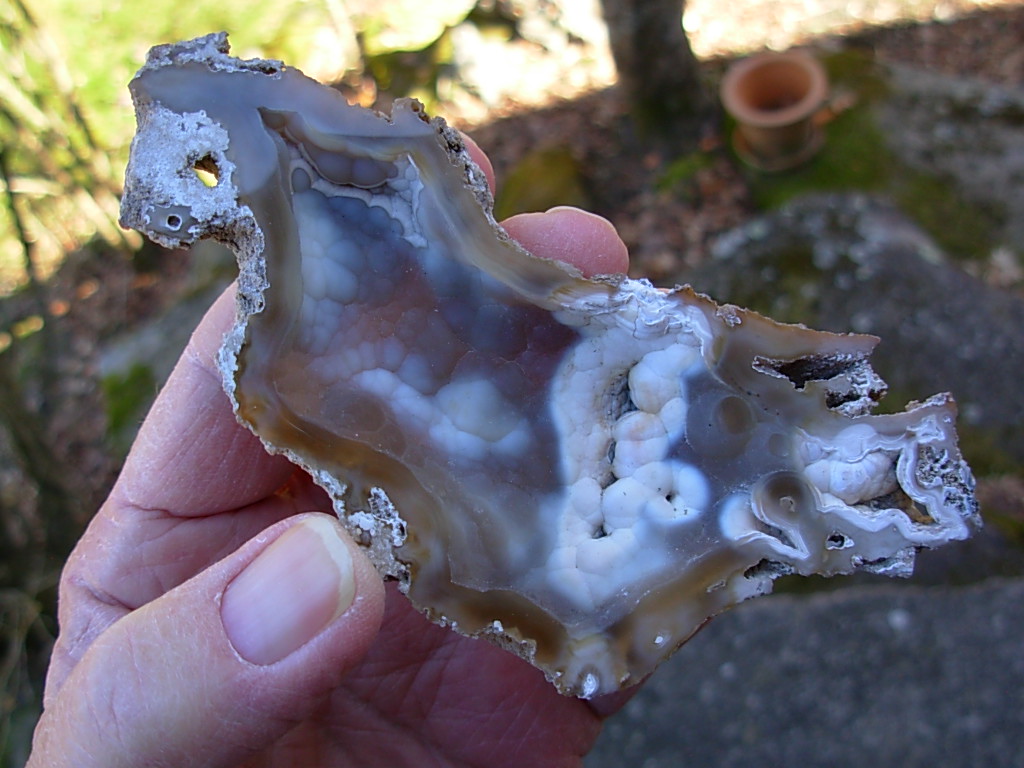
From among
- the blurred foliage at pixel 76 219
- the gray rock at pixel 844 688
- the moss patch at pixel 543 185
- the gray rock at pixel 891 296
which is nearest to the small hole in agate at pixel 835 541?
the gray rock at pixel 844 688

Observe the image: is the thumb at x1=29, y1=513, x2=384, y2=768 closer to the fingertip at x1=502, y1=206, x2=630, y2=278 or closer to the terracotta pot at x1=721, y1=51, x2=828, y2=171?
the fingertip at x1=502, y1=206, x2=630, y2=278

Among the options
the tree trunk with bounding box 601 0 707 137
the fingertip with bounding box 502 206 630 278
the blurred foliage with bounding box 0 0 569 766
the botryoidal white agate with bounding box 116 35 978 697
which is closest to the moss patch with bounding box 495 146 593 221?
the tree trunk with bounding box 601 0 707 137

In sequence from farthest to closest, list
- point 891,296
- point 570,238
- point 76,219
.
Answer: point 76,219, point 891,296, point 570,238

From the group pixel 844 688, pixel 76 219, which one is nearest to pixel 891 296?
pixel 844 688

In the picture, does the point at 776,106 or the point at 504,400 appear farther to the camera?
the point at 776,106

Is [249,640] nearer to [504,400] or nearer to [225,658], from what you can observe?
[225,658]
